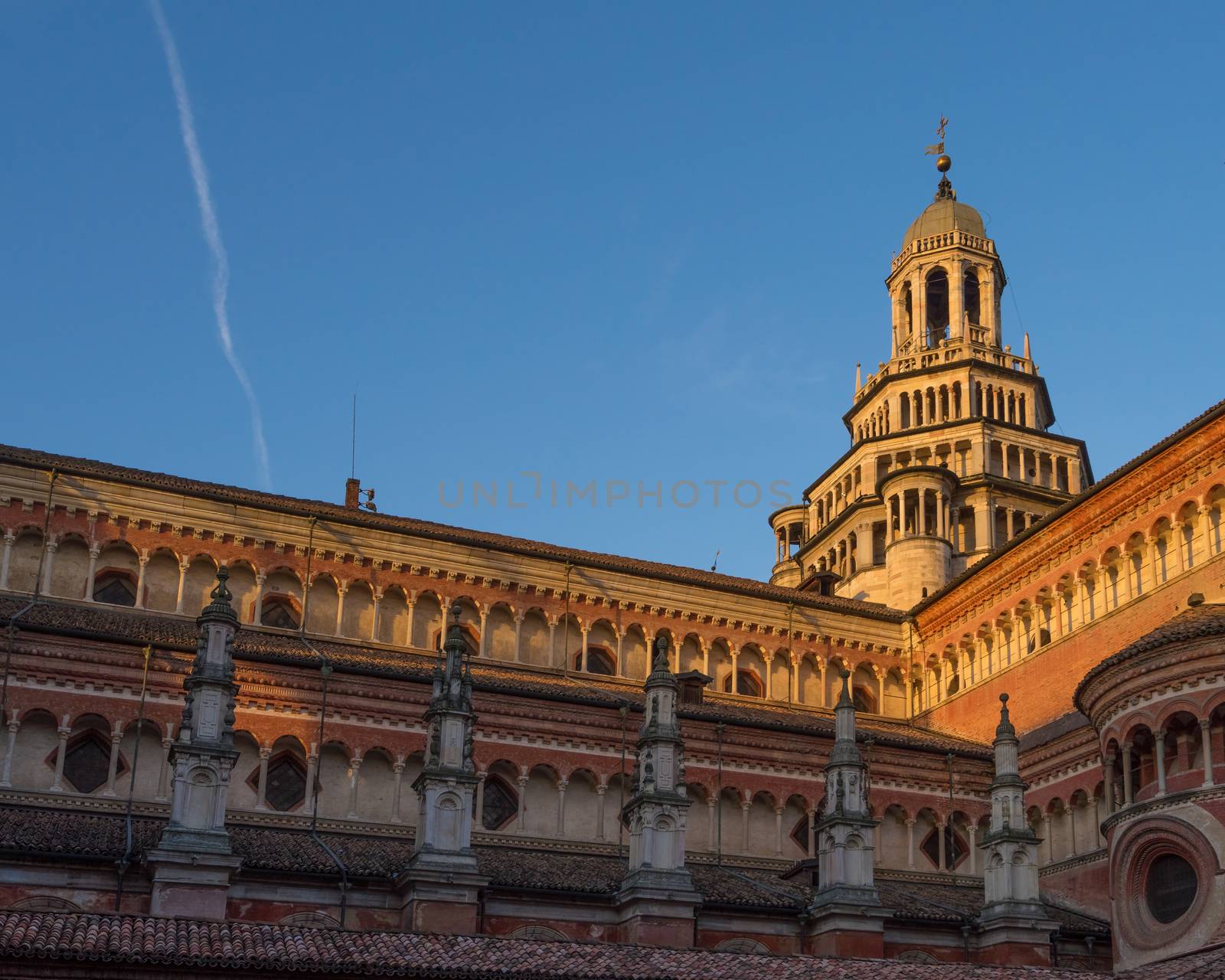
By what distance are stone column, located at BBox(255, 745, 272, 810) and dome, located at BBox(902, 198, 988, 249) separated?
50392mm

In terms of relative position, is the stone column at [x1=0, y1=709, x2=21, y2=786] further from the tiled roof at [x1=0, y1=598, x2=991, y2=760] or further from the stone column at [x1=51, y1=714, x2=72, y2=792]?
the tiled roof at [x1=0, y1=598, x2=991, y2=760]

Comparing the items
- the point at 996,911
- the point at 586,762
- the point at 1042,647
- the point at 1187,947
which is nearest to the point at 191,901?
the point at 586,762

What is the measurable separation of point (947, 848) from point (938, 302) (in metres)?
37.7

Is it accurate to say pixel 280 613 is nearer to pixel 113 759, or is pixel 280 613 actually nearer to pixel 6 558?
pixel 6 558

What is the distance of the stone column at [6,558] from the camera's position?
4597cm

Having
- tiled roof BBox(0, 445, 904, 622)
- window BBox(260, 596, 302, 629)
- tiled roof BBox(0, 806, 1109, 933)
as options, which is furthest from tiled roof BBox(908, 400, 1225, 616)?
window BBox(260, 596, 302, 629)

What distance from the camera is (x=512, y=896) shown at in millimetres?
36875

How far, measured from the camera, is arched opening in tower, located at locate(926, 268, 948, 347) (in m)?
79.4

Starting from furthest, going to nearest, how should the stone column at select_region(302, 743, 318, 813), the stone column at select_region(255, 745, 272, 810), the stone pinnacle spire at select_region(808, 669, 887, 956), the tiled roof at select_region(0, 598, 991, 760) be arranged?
the tiled roof at select_region(0, 598, 991, 760) < the stone column at select_region(302, 743, 318, 813) < the stone column at select_region(255, 745, 272, 810) < the stone pinnacle spire at select_region(808, 669, 887, 956)

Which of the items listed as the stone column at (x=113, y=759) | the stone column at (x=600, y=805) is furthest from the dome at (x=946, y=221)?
the stone column at (x=113, y=759)

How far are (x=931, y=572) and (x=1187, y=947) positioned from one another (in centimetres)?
2835

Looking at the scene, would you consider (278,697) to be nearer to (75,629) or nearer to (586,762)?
(75,629)

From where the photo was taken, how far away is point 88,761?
130ft

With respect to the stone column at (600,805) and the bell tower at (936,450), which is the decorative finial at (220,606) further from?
the bell tower at (936,450)
